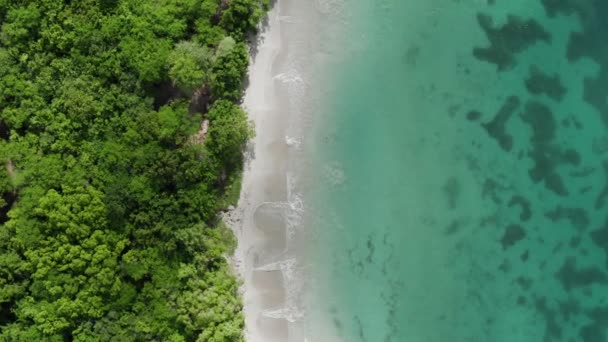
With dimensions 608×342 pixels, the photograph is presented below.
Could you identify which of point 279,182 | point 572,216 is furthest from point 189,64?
point 572,216

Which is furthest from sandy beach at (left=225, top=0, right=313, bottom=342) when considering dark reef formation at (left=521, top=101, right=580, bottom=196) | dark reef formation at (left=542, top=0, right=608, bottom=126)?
dark reef formation at (left=542, top=0, right=608, bottom=126)

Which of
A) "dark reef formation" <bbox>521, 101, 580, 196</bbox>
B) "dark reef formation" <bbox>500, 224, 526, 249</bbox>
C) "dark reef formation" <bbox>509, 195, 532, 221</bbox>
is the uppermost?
"dark reef formation" <bbox>521, 101, 580, 196</bbox>

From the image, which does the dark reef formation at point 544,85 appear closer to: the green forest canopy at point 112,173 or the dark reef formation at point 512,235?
the dark reef formation at point 512,235

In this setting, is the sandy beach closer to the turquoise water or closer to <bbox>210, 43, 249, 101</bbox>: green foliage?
<bbox>210, 43, 249, 101</bbox>: green foliage

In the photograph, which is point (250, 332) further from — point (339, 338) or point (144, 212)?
point (144, 212)

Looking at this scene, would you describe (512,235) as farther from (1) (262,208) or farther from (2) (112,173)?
(2) (112,173)

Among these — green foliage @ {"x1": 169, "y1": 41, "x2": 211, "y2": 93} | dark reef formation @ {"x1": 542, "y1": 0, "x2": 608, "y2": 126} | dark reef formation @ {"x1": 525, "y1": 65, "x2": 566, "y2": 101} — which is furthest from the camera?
dark reef formation @ {"x1": 542, "y1": 0, "x2": 608, "y2": 126}

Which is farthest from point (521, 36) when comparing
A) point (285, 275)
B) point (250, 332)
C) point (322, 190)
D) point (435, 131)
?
point (250, 332)
